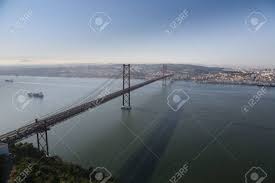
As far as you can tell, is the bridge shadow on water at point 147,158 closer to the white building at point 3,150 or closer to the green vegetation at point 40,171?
the green vegetation at point 40,171

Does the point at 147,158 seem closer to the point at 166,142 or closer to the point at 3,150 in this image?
the point at 166,142

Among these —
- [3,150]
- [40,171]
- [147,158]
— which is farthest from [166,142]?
[3,150]

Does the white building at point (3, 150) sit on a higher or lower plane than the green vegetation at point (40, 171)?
higher

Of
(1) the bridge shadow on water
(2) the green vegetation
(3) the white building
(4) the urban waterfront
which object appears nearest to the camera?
(2) the green vegetation

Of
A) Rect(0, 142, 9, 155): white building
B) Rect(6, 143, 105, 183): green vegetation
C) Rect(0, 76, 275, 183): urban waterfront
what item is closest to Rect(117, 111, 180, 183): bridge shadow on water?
Rect(0, 76, 275, 183): urban waterfront

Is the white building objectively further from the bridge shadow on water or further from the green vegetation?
the bridge shadow on water

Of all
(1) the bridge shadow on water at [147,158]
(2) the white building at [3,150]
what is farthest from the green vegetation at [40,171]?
(1) the bridge shadow on water at [147,158]
